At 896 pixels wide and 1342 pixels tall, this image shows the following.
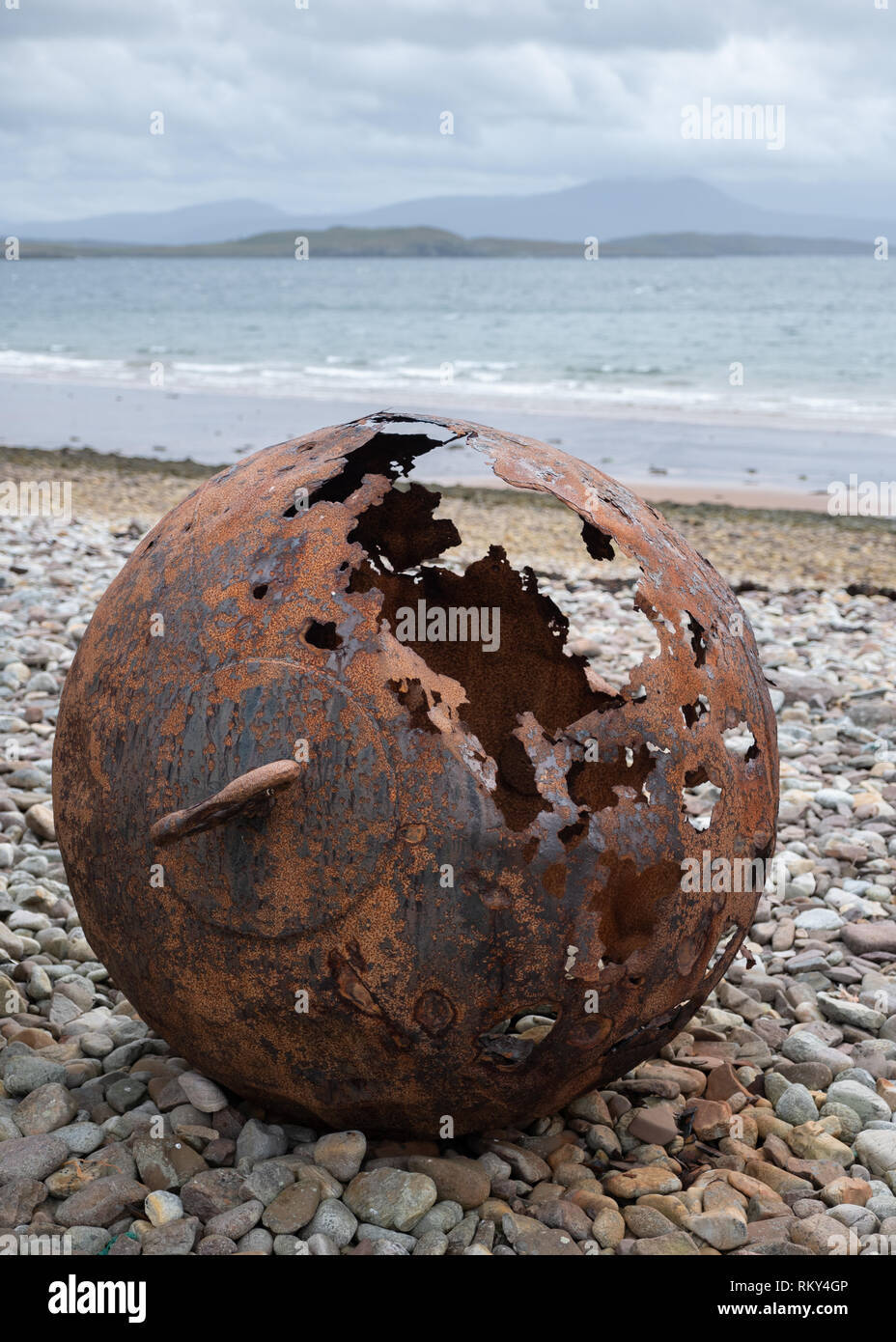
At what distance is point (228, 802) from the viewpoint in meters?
2.49

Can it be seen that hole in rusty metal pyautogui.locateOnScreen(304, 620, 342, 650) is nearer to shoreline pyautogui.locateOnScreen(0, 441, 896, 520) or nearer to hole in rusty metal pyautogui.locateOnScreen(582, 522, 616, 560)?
hole in rusty metal pyautogui.locateOnScreen(582, 522, 616, 560)

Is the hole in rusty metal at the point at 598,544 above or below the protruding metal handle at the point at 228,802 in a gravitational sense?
above

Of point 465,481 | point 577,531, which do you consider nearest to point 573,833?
point 577,531

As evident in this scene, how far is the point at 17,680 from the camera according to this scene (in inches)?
259

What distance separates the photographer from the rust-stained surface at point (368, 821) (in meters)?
2.59

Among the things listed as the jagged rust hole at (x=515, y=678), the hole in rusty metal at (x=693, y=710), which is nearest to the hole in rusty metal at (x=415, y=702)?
the jagged rust hole at (x=515, y=678)

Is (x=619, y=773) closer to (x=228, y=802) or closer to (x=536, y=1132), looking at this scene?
(x=228, y=802)

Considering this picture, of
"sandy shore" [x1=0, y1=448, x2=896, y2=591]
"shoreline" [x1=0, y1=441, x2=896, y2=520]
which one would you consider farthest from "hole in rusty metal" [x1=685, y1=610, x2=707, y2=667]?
"shoreline" [x1=0, y1=441, x2=896, y2=520]

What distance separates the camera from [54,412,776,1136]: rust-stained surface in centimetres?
259

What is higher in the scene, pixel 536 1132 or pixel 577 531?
pixel 577 531

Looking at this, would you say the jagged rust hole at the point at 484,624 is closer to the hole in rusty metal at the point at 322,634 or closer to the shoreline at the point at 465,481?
the hole in rusty metal at the point at 322,634

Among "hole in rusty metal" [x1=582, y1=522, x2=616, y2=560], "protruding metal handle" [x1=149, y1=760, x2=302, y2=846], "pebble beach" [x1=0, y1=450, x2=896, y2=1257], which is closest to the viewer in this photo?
"protruding metal handle" [x1=149, y1=760, x2=302, y2=846]

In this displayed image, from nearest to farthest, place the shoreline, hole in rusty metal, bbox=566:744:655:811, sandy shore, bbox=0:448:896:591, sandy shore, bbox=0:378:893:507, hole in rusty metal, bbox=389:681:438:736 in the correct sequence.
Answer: hole in rusty metal, bbox=389:681:438:736
hole in rusty metal, bbox=566:744:655:811
sandy shore, bbox=0:448:896:591
the shoreline
sandy shore, bbox=0:378:893:507

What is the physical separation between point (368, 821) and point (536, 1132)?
1.14 meters
